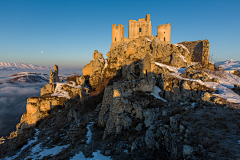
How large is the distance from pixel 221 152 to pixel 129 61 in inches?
1118

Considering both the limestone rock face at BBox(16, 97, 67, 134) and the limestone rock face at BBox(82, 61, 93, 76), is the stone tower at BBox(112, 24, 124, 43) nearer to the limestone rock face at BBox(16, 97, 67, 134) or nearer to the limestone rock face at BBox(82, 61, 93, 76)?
the limestone rock face at BBox(82, 61, 93, 76)

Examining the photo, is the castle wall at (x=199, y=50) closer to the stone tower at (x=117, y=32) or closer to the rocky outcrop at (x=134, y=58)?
the rocky outcrop at (x=134, y=58)

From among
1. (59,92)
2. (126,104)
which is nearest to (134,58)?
(126,104)

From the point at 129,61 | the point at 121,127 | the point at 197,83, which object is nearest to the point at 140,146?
the point at 121,127

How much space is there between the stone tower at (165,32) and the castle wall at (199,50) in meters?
5.32

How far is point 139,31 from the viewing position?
1822 inches

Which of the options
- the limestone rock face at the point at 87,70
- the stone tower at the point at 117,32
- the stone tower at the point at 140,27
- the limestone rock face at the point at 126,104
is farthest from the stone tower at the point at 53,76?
the limestone rock face at the point at 126,104

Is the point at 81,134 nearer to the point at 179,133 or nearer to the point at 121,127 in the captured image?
the point at 121,127

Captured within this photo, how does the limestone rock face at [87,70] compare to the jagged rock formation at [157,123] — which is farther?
the limestone rock face at [87,70]

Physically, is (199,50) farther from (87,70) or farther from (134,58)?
(87,70)

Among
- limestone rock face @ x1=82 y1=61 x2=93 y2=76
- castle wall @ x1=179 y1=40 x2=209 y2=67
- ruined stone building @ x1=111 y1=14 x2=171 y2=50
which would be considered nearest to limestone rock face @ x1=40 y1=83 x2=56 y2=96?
limestone rock face @ x1=82 y1=61 x2=93 y2=76

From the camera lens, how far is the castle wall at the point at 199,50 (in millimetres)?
33969

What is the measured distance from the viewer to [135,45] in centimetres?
3612

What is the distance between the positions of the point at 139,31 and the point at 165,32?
9310 millimetres
